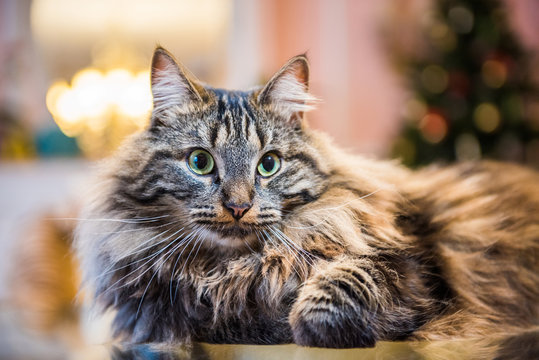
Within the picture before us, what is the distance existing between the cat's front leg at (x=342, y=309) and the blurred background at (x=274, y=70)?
2.03 m

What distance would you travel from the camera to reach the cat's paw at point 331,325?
76cm

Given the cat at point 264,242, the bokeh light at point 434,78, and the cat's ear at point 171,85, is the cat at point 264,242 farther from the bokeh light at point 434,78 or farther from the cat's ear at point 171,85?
the bokeh light at point 434,78

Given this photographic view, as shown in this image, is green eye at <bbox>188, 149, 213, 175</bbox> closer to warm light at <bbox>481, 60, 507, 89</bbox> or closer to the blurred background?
the blurred background

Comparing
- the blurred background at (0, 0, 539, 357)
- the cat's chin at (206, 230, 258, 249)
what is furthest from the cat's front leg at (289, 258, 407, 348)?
the blurred background at (0, 0, 539, 357)

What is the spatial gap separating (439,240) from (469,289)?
12 centimetres

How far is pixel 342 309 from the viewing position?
0.78m

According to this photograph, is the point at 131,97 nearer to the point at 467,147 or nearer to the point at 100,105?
the point at 100,105

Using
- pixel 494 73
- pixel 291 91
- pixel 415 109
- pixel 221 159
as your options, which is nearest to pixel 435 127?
pixel 415 109

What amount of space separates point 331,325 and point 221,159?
35 centimetres

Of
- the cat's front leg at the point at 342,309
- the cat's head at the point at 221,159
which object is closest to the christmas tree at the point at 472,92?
the cat's head at the point at 221,159

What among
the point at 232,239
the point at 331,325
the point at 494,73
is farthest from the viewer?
the point at 494,73

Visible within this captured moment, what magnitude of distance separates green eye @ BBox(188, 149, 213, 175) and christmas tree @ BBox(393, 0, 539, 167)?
219 centimetres

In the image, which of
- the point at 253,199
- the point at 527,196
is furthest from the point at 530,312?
the point at 253,199

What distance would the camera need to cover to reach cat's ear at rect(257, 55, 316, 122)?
87 cm
